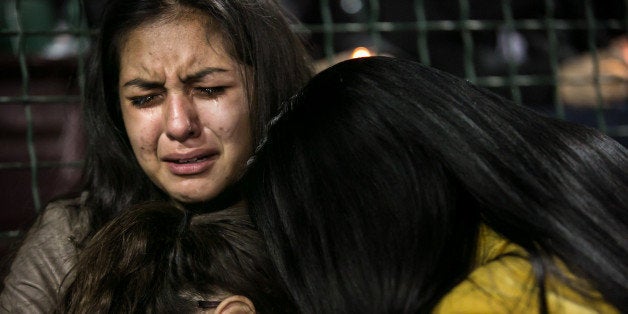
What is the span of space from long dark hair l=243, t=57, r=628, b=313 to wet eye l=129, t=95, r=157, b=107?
0.54 m

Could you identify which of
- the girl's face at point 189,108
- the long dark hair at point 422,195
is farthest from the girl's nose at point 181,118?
the long dark hair at point 422,195

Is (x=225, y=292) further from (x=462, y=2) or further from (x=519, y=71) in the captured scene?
(x=519, y=71)

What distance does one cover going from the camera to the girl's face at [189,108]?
7.06 ft

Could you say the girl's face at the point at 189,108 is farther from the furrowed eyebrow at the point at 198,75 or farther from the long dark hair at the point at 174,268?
the long dark hair at the point at 174,268

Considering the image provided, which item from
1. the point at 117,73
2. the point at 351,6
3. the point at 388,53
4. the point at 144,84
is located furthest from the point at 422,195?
the point at 351,6

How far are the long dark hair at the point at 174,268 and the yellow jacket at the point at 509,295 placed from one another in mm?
426

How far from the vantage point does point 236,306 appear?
178cm

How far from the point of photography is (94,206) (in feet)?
7.94

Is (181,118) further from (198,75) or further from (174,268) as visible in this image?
(174,268)

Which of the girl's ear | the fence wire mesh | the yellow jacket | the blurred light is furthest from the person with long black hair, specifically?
the blurred light

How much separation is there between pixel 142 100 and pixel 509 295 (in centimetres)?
112

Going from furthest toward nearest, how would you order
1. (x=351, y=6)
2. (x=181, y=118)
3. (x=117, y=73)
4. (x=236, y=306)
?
(x=351, y=6) < (x=117, y=73) < (x=181, y=118) < (x=236, y=306)

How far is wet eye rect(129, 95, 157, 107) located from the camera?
2.22 metres

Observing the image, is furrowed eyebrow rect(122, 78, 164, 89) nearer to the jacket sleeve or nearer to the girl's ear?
the jacket sleeve
